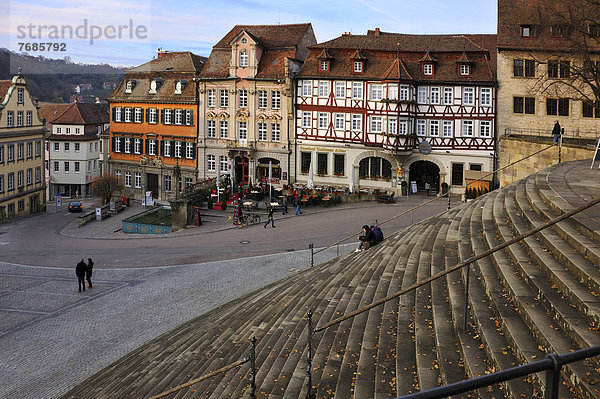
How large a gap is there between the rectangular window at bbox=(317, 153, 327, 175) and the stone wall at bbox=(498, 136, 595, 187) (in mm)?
16073

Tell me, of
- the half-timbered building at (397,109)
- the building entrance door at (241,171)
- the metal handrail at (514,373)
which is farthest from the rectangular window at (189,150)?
the metal handrail at (514,373)

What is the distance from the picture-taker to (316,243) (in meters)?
29.6

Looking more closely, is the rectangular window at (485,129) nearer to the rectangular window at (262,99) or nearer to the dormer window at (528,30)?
the dormer window at (528,30)

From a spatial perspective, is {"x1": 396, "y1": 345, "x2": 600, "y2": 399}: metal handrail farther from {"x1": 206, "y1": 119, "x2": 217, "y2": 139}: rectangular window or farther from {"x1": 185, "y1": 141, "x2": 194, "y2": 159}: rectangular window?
{"x1": 185, "y1": 141, "x2": 194, "y2": 159}: rectangular window

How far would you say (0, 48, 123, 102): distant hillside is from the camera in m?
91.2

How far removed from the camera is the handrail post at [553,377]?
336cm

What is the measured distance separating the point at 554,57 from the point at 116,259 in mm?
29784

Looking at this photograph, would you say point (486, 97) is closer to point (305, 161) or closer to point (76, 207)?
point (305, 161)

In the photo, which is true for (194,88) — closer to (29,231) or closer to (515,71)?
(29,231)

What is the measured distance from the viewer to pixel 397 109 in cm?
4256

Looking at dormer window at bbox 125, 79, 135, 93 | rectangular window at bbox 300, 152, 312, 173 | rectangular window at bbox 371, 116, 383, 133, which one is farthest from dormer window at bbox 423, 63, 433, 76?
dormer window at bbox 125, 79, 135, 93

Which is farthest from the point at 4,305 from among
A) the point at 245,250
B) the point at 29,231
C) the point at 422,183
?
the point at 422,183

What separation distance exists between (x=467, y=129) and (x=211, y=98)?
2131 centimetres

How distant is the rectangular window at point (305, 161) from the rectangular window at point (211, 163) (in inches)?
318
